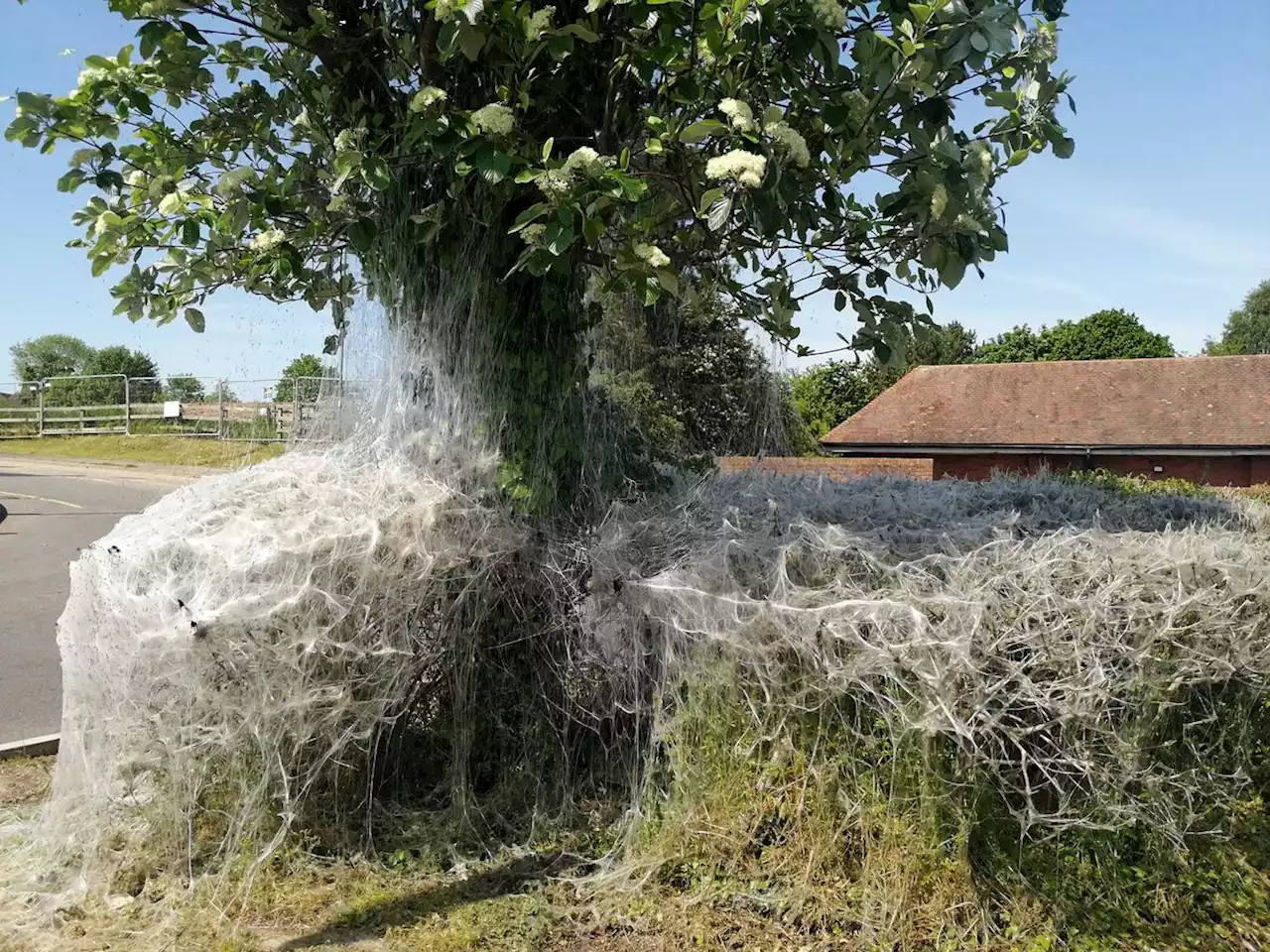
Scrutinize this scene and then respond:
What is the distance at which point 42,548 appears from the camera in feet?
41.2

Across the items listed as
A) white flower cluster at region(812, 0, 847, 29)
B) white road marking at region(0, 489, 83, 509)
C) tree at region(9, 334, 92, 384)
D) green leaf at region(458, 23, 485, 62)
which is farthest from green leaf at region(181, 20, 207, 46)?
tree at region(9, 334, 92, 384)

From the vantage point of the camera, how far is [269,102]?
477cm

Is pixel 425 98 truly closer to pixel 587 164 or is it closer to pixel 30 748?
pixel 587 164

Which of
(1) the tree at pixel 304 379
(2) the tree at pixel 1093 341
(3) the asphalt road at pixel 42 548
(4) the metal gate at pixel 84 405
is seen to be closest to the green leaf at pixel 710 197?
(1) the tree at pixel 304 379

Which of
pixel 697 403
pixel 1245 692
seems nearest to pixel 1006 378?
pixel 697 403

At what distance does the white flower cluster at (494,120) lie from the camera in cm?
364

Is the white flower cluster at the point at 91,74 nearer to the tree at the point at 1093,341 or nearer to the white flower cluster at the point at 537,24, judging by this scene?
the white flower cluster at the point at 537,24

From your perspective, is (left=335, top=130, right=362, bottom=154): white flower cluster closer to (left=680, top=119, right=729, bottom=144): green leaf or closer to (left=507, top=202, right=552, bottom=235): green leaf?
(left=507, top=202, right=552, bottom=235): green leaf

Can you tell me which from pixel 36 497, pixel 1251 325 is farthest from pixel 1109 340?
pixel 36 497

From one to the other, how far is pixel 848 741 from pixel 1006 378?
25094 millimetres

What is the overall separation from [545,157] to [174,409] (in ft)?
35.2

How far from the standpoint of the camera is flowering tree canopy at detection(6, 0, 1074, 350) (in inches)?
135

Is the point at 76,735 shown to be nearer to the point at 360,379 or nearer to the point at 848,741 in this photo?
the point at 360,379

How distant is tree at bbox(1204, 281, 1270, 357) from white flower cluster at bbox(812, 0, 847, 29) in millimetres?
59014
